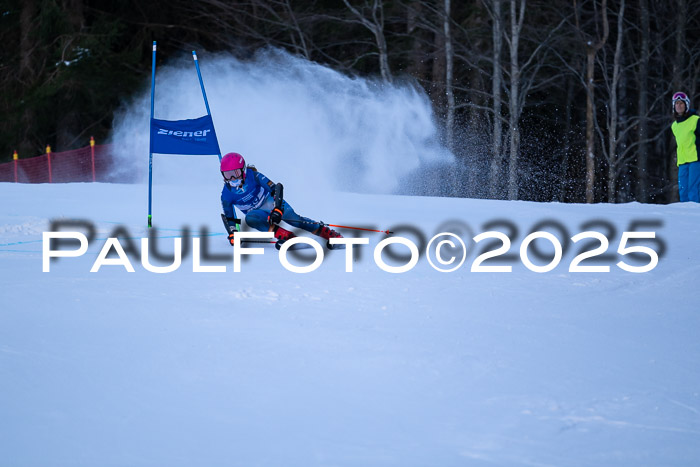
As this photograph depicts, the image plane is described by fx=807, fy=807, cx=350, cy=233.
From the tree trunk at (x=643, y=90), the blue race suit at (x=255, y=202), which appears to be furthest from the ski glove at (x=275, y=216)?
the tree trunk at (x=643, y=90)

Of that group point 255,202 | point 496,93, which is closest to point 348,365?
point 255,202

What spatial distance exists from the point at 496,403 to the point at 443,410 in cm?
28

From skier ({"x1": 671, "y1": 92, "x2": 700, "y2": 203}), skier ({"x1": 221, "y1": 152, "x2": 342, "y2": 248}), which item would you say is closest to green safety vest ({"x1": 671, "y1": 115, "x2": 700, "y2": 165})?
skier ({"x1": 671, "y1": 92, "x2": 700, "y2": 203})

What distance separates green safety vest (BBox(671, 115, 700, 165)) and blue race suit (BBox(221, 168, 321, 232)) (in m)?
5.73

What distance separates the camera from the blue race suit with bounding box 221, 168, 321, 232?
26.2ft

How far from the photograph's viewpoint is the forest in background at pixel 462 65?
20.8 m

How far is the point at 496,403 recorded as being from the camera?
392cm

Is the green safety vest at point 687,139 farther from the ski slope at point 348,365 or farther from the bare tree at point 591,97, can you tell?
the bare tree at point 591,97

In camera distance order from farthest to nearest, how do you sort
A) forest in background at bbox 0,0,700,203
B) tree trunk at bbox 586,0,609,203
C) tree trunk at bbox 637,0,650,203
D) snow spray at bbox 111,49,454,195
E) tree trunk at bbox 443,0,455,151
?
tree trunk at bbox 637,0,650,203, forest in background at bbox 0,0,700,203, tree trunk at bbox 443,0,455,151, tree trunk at bbox 586,0,609,203, snow spray at bbox 111,49,454,195

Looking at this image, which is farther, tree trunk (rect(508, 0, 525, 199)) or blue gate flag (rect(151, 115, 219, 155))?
tree trunk (rect(508, 0, 525, 199))

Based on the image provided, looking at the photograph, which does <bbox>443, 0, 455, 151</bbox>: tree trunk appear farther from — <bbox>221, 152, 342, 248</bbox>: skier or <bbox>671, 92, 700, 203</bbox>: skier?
<bbox>221, 152, 342, 248</bbox>: skier

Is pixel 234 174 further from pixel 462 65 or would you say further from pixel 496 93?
pixel 462 65

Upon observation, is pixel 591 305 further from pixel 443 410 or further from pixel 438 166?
pixel 438 166

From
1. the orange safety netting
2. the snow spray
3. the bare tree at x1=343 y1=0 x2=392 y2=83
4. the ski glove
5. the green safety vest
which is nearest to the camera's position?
the ski glove
